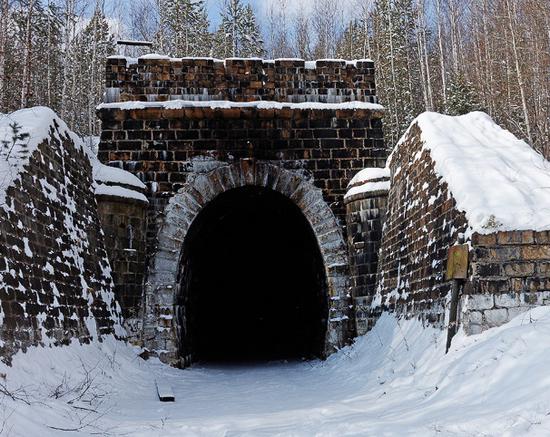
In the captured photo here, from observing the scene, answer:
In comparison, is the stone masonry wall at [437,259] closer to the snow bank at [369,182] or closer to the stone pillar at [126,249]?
the snow bank at [369,182]

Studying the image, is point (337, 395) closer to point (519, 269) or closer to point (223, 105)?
point (519, 269)

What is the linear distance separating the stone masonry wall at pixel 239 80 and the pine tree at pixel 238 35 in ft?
74.3

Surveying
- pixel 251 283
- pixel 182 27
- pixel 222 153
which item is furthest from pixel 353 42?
pixel 222 153

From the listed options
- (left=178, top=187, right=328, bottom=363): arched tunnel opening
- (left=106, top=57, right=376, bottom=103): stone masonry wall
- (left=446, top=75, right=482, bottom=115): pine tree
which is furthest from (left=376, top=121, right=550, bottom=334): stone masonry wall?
(left=446, top=75, right=482, bottom=115): pine tree

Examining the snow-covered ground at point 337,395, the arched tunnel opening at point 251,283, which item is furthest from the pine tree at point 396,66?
the snow-covered ground at point 337,395

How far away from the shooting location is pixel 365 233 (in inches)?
448

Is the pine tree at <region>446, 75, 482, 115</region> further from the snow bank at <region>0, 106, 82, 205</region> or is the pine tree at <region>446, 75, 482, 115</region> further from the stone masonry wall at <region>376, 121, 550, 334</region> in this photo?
the snow bank at <region>0, 106, 82, 205</region>

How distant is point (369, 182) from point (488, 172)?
3803 millimetres

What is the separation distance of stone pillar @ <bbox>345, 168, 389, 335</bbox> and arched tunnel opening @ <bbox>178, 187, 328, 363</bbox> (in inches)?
40.1

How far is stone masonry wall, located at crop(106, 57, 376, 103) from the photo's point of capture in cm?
1198

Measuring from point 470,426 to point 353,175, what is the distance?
8.22m

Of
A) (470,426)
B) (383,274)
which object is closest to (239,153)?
(383,274)

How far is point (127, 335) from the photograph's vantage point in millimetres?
10562

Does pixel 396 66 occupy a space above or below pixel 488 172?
above
